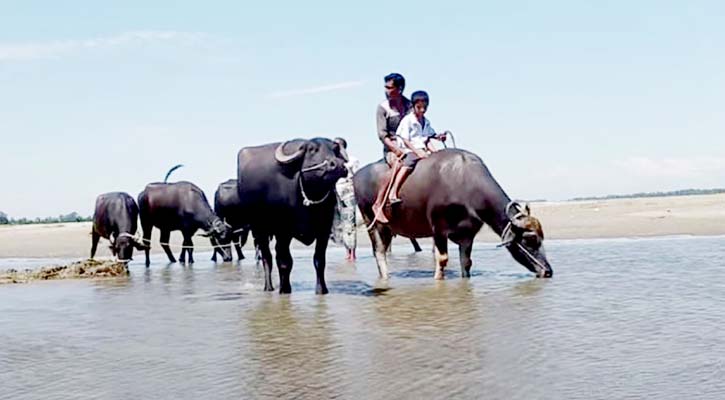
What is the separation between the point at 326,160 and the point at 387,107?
8.02 feet

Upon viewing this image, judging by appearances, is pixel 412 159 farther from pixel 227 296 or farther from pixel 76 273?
pixel 76 273

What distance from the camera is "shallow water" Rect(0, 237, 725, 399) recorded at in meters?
4.84

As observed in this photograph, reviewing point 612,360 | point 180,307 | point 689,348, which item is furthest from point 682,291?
point 180,307

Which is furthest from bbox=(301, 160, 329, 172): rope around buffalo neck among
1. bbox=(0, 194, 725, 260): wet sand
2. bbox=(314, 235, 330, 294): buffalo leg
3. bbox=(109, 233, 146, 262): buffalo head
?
bbox=(0, 194, 725, 260): wet sand

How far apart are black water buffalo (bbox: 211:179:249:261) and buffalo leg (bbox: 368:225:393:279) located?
5.95 metres

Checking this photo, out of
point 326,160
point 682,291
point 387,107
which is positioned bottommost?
point 682,291

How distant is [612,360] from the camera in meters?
5.23

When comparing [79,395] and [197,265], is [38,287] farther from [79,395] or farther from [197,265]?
[79,395]

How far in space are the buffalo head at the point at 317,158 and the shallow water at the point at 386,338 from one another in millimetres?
1265

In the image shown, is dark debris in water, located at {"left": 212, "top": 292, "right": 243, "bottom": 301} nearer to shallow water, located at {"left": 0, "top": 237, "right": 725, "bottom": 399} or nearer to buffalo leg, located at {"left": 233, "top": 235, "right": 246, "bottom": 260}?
shallow water, located at {"left": 0, "top": 237, "right": 725, "bottom": 399}

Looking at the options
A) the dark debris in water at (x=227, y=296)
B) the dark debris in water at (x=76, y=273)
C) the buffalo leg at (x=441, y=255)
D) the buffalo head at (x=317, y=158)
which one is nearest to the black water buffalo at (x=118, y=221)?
the dark debris in water at (x=76, y=273)

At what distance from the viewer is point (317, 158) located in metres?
9.48

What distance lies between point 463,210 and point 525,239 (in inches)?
31.9

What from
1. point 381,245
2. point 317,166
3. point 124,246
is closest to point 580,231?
point 124,246
